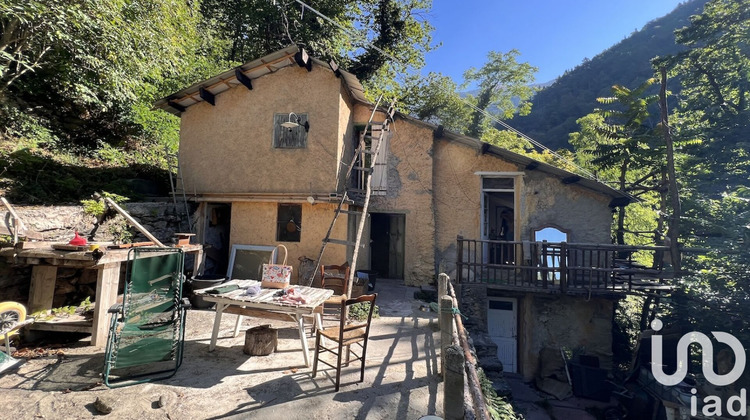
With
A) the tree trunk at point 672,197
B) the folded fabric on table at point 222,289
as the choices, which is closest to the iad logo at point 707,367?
the tree trunk at point 672,197

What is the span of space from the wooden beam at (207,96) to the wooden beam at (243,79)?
1.09 meters

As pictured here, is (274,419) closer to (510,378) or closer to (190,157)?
(510,378)

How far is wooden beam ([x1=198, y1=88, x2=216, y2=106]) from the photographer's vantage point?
28.8 feet

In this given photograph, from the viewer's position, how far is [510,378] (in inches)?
336

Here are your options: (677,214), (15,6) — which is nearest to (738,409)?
(677,214)

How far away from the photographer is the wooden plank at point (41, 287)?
506 cm

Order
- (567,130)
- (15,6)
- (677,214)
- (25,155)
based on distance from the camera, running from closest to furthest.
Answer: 1. (15,6)
2. (25,155)
3. (677,214)
4. (567,130)

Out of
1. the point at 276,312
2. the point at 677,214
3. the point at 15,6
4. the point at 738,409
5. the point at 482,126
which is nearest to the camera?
the point at 276,312

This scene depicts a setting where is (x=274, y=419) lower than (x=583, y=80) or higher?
lower

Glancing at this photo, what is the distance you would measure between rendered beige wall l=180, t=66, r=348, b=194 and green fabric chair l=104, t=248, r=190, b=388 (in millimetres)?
4138

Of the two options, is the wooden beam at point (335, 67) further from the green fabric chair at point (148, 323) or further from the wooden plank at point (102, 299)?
the wooden plank at point (102, 299)

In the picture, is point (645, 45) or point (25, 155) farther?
point (645, 45)

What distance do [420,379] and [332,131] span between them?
6.49m

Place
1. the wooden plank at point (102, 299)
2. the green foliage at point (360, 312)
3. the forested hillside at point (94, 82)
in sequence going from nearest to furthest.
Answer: the wooden plank at point (102, 299) < the green foliage at point (360, 312) < the forested hillside at point (94, 82)
